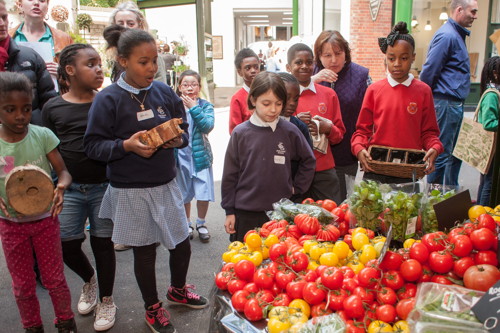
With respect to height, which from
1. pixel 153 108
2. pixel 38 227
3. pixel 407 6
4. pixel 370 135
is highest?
pixel 407 6

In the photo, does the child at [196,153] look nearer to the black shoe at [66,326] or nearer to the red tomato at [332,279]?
the black shoe at [66,326]

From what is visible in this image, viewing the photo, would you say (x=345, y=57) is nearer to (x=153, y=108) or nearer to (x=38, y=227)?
(x=153, y=108)

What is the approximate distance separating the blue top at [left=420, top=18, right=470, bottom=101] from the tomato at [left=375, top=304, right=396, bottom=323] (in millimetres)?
3774

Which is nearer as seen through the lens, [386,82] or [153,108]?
[153,108]

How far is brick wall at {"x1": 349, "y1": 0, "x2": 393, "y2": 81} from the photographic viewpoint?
10703 millimetres

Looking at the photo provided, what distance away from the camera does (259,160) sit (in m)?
2.55

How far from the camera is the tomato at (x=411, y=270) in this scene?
1.54 metres

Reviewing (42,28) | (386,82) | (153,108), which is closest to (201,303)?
(153,108)

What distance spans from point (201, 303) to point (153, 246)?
722mm

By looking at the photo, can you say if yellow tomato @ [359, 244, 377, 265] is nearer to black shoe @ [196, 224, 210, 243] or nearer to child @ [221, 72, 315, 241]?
child @ [221, 72, 315, 241]

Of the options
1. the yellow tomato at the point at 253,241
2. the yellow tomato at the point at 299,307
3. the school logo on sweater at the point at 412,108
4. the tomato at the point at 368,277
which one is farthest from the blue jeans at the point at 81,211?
the school logo on sweater at the point at 412,108

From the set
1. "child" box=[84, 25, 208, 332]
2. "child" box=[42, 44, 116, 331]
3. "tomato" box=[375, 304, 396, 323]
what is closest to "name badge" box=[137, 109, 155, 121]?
"child" box=[84, 25, 208, 332]

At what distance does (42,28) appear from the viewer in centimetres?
363

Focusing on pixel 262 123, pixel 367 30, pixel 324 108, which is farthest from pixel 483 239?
pixel 367 30
